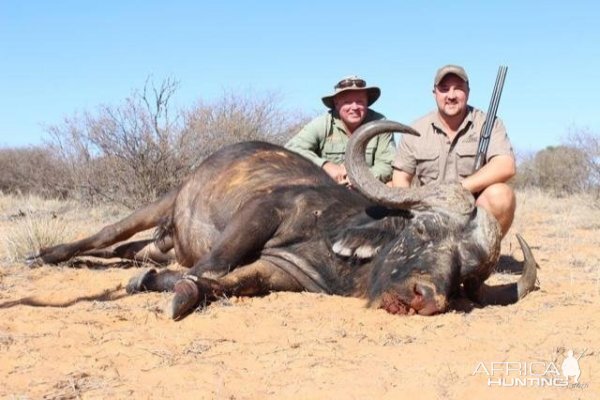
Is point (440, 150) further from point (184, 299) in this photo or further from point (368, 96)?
point (184, 299)

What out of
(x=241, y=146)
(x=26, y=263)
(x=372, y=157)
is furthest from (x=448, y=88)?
(x=26, y=263)

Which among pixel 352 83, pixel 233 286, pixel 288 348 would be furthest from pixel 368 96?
pixel 288 348

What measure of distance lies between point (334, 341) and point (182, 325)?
902mm

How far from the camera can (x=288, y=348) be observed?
11.6 ft

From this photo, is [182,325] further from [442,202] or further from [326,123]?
[326,123]

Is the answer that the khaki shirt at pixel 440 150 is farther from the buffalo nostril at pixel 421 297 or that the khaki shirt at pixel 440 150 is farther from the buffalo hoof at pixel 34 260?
the buffalo hoof at pixel 34 260

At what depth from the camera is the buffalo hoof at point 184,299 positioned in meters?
4.11

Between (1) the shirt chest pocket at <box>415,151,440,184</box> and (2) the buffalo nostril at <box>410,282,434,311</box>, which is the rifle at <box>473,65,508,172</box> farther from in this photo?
(2) the buffalo nostril at <box>410,282,434,311</box>

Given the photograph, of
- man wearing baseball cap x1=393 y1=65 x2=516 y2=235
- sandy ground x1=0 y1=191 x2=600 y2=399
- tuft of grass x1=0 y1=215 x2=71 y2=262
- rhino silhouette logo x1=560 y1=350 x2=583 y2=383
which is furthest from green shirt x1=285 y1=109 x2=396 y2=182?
rhino silhouette logo x1=560 y1=350 x2=583 y2=383

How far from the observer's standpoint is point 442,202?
451cm

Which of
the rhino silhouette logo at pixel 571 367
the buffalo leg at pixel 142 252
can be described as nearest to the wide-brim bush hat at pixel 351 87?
the buffalo leg at pixel 142 252

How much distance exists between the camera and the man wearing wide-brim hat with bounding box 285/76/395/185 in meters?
7.38

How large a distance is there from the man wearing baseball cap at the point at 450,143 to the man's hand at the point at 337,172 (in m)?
0.48

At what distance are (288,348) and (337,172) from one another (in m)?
3.55
